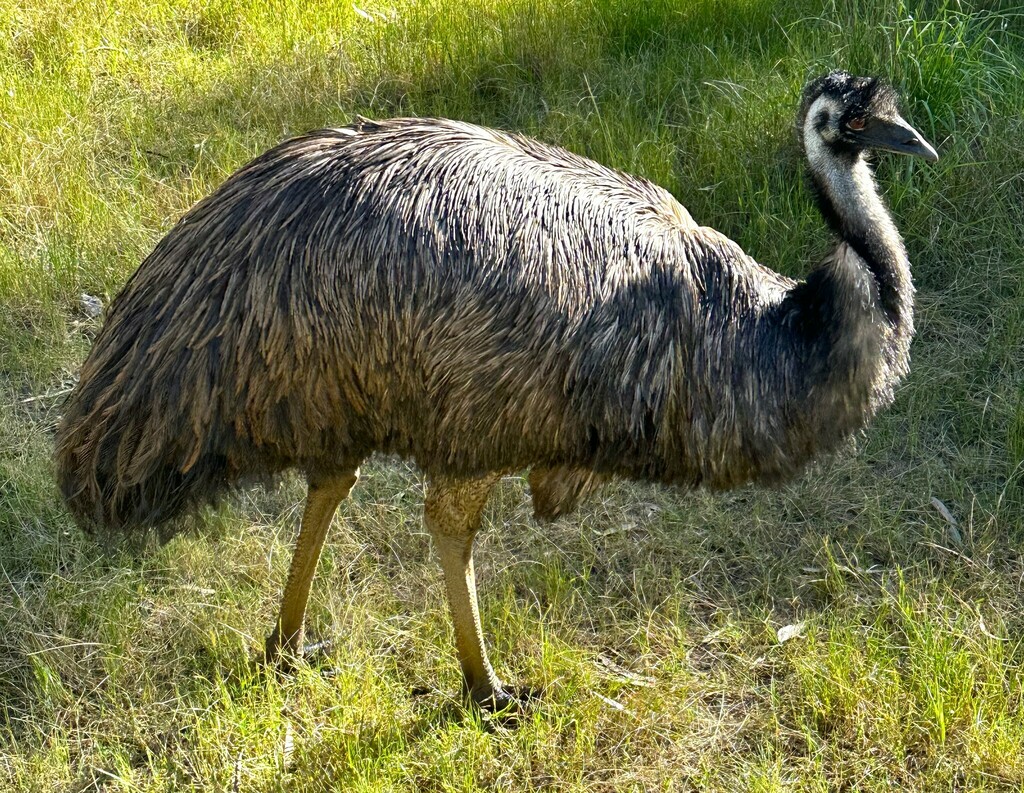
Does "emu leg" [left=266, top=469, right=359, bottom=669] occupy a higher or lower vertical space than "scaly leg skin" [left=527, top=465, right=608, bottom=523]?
lower

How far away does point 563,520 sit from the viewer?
408cm

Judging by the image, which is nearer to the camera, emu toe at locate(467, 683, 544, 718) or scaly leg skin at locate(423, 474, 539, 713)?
scaly leg skin at locate(423, 474, 539, 713)

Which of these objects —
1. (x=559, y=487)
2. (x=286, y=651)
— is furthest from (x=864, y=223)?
(x=286, y=651)

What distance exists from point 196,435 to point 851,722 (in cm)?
174

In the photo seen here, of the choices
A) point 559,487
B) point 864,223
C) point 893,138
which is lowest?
point 559,487

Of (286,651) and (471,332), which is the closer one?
(471,332)

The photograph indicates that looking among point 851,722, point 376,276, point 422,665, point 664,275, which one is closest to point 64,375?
point 422,665

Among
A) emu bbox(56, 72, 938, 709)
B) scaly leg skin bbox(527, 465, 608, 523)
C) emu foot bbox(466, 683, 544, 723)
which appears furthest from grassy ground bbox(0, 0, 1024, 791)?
emu bbox(56, 72, 938, 709)

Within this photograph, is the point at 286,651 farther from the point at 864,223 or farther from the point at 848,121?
the point at 848,121

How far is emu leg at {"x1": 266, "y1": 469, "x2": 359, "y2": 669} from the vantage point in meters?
3.36

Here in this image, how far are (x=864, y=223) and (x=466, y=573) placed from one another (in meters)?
1.27

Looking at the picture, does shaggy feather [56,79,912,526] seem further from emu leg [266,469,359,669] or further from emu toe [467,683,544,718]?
emu toe [467,683,544,718]

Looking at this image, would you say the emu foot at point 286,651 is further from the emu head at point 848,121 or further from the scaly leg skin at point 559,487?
the emu head at point 848,121

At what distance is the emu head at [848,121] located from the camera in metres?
3.14
